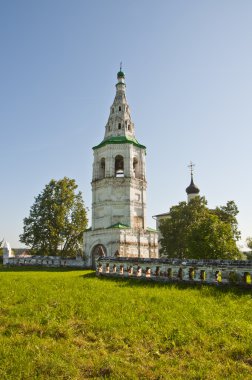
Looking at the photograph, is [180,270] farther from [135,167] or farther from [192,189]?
[192,189]

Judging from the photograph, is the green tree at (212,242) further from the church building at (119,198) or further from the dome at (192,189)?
the dome at (192,189)

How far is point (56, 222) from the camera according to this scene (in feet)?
115

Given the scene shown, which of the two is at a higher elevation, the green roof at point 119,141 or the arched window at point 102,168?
the green roof at point 119,141

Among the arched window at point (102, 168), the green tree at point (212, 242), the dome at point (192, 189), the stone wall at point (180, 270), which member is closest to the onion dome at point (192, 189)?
the dome at point (192, 189)

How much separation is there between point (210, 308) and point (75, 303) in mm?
3941

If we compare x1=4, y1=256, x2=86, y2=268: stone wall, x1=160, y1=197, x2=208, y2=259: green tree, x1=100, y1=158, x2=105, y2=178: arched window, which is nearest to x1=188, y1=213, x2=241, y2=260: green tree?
x1=160, y1=197, x2=208, y2=259: green tree

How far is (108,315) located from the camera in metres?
8.28

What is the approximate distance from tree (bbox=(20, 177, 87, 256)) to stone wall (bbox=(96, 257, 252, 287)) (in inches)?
719

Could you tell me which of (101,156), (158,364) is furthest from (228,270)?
(101,156)

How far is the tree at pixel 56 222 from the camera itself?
35.2m

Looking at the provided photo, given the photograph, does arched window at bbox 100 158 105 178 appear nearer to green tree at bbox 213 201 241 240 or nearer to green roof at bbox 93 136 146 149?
green roof at bbox 93 136 146 149

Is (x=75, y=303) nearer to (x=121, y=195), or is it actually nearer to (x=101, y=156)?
(x=121, y=195)

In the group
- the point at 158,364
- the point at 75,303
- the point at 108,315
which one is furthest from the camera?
the point at 75,303

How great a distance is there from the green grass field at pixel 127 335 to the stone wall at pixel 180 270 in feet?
2.67
